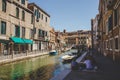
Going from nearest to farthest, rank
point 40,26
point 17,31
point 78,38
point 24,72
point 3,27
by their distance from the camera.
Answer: point 24,72 < point 3,27 < point 17,31 < point 40,26 < point 78,38

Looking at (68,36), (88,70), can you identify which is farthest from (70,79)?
(68,36)

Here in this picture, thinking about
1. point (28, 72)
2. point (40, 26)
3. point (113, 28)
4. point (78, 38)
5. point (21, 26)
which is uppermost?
point (40, 26)

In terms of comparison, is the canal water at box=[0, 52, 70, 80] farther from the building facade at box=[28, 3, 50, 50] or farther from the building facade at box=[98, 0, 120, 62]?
the building facade at box=[28, 3, 50, 50]

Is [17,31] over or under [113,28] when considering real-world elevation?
over

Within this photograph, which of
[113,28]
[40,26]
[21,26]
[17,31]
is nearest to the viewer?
[113,28]

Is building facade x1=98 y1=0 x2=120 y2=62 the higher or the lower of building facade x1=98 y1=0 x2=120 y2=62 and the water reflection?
the higher

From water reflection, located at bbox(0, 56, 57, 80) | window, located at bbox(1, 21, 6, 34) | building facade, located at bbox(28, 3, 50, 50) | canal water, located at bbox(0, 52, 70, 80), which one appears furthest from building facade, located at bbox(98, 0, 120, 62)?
building facade, located at bbox(28, 3, 50, 50)

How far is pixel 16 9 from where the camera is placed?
116 ft

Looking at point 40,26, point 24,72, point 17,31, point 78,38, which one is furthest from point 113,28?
point 78,38

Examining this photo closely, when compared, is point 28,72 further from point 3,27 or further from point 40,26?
point 40,26

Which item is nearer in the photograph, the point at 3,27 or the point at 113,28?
the point at 113,28

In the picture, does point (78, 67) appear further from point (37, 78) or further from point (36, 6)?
point (36, 6)

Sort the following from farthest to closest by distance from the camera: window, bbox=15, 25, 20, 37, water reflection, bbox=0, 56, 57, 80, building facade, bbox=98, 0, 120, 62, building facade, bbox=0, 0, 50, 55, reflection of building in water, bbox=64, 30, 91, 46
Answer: reflection of building in water, bbox=64, 30, 91, 46, window, bbox=15, 25, 20, 37, building facade, bbox=0, 0, 50, 55, building facade, bbox=98, 0, 120, 62, water reflection, bbox=0, 56, 57, 80

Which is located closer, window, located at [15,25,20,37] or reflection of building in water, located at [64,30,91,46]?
window, located at [15,25,20,37]
